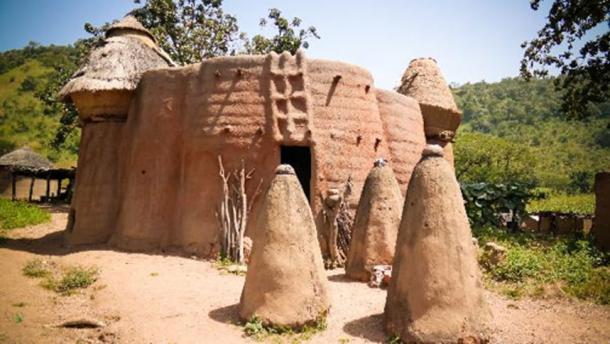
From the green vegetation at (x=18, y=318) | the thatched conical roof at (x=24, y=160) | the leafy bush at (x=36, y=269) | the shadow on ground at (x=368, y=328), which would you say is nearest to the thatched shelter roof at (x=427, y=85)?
the shadow on ground at (x=368, y=328)

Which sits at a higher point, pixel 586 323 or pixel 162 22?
pixel 162 22

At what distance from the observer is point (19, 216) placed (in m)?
15.6

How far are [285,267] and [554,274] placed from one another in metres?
5.87

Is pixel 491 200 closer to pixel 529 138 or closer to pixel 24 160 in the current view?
pixel 24 160

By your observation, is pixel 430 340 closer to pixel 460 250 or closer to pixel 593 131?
pixel 460 250

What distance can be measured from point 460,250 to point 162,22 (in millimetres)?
19020

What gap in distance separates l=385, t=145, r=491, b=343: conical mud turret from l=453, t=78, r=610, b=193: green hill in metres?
15.6

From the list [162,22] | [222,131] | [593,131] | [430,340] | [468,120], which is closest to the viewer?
[430,340]

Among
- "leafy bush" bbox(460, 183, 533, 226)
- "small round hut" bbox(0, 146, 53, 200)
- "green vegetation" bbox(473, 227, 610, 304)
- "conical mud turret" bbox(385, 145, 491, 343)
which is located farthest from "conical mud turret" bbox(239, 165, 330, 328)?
"small round hut" bbox(0, 146, 53, 200)

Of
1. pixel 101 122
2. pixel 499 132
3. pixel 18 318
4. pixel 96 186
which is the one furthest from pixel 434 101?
pixel 499 132

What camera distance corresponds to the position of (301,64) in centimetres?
1041

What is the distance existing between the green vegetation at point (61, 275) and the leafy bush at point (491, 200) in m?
14.1

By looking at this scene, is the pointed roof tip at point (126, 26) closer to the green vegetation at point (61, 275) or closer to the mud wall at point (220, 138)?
the mud wall at point (220, 138)

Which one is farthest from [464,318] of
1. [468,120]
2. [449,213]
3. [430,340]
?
[468,120]
